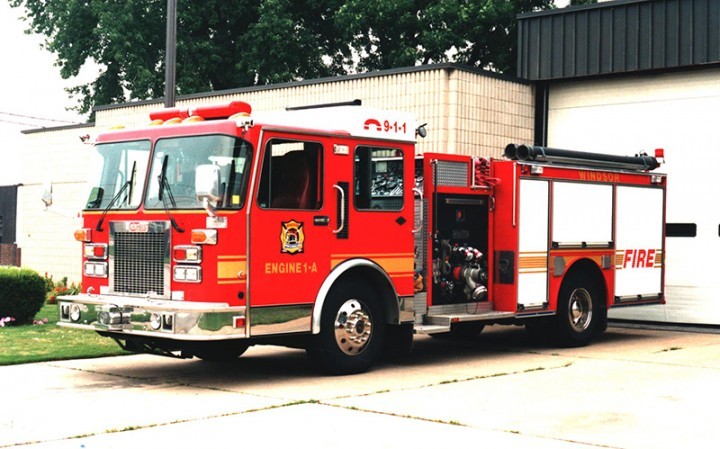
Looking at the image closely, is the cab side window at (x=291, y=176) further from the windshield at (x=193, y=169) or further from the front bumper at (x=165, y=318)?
the front bumper at (x=165, y=318)

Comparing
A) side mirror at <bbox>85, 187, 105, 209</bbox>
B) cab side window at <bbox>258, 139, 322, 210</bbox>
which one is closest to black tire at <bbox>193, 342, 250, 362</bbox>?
cab side window at <bbox>258, 139, 322, 210</bbox>

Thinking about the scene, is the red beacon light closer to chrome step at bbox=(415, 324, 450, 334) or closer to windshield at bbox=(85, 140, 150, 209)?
windshield at bbox=(85, 140, 150, 209)

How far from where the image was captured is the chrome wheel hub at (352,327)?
11.1 metres

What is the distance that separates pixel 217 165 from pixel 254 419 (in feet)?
9.34

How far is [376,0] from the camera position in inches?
1256

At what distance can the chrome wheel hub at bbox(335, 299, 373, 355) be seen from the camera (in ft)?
36.3

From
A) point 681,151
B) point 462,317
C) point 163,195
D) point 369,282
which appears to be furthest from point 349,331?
point 681,151

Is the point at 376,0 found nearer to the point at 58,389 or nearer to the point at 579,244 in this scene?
the point at 579,244

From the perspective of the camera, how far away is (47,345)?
43.9 feet

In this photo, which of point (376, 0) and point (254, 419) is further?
point (376, 0)

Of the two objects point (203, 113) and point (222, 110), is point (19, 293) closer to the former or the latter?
point (203, 113)

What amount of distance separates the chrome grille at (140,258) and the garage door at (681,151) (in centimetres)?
992

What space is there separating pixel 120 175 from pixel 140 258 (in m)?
1.03

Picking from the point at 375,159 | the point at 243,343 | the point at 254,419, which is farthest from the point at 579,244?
the point at 254,419
